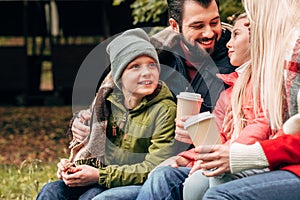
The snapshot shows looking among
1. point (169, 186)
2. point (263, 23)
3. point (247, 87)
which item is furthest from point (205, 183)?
point (263, 23)

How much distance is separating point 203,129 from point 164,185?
0.35 metres

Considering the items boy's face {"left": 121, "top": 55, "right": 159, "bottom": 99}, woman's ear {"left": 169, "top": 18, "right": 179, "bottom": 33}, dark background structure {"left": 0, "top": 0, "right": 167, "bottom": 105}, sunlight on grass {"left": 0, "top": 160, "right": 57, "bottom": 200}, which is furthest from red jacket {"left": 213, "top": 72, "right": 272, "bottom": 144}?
dark background structure {"left": 0, "top": 0, "right": 167, "bottom": 105}

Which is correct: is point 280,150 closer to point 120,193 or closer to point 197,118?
point 197,118

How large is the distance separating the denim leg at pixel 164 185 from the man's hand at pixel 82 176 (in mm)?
397

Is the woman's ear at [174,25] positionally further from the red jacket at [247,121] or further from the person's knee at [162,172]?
the person's knee at [162,172]

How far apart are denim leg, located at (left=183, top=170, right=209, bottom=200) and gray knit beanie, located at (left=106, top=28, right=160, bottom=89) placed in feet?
2.58

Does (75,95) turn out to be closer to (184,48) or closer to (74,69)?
(184,48)

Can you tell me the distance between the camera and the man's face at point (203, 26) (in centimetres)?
419

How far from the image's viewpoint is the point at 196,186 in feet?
11.8

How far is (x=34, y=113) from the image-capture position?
13.6 m

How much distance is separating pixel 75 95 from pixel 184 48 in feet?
2.43

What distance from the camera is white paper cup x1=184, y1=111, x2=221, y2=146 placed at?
11.4 ft

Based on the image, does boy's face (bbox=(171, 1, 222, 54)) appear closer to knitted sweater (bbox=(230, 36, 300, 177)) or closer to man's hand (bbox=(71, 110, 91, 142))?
man's hand (bbox=(71, 110, 91, 142))

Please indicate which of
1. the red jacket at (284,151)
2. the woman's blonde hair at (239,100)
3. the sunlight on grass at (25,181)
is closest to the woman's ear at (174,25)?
the woman's blonde hair at (239,100)
